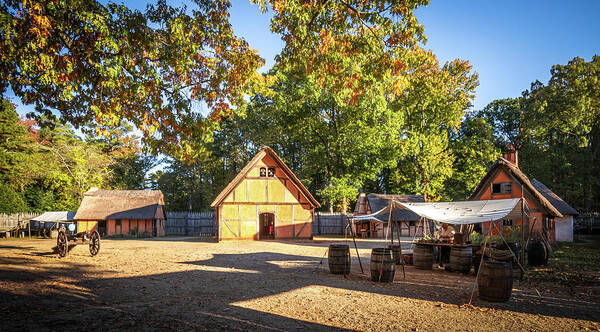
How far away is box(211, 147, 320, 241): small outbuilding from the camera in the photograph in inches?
922

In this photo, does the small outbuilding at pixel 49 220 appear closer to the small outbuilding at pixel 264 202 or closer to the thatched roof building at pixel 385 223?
the small outbuilding at pixel 264 202

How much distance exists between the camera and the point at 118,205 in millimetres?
28141

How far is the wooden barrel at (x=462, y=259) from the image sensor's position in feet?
36.8

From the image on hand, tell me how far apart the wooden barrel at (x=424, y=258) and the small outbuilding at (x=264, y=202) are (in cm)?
1244

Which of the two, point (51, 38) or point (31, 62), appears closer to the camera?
point (31, 62)

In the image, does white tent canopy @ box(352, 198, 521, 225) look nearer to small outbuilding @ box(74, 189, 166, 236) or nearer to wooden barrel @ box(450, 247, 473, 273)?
wooden barrel @ box(450, 247, 473, 273)

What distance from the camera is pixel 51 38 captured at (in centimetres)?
727

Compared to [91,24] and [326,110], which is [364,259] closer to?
[91,24]

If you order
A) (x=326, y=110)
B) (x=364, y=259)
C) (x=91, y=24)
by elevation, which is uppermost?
(x=326, y=110)

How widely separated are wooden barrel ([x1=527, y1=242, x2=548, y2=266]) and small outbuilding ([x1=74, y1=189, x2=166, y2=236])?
1006 inches

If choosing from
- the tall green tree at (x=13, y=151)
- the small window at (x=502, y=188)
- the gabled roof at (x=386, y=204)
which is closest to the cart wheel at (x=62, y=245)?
the tall green tree at (x=13, y=151)

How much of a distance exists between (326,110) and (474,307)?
1064 inches

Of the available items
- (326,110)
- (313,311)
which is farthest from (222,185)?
(313,311)

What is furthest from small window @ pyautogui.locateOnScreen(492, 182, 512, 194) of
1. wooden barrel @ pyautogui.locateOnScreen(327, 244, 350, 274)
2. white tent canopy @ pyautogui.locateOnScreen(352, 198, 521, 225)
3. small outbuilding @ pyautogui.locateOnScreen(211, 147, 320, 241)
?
wooden barrel @ pyautogui.locateOnScreen(327, 244, 350, 274)
